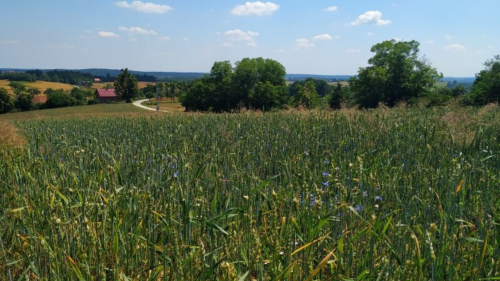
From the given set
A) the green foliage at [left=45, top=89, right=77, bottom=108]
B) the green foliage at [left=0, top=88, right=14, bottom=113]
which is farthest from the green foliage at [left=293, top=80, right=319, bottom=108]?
the green foliage at [left=0, top=88, right=14, bottom=113]

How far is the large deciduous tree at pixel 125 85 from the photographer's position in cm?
10156

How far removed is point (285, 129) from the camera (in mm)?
6801

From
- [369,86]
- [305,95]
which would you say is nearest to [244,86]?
[305,95]

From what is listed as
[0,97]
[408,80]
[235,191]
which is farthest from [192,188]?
[0,97]

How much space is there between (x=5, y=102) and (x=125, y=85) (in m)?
33.2

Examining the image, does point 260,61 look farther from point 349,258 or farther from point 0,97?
point 349,258

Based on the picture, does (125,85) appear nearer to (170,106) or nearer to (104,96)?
(104,96)

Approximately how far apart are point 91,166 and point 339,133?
13.4ft

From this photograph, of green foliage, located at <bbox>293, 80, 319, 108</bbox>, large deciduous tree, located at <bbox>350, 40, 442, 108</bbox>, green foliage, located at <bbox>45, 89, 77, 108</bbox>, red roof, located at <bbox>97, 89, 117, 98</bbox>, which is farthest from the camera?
red roof, located at <bbox>97, 89, 117, 98</bbox>

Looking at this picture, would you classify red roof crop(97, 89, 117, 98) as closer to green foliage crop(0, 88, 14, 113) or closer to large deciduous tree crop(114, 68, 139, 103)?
large deciduous tree crop(114, 68, 139, 103)

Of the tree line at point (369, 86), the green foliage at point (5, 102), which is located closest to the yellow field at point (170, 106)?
the tree line at point (369, 86)

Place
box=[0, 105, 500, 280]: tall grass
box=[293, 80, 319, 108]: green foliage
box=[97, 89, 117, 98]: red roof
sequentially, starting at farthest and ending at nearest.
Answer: box=[97, 89, 117, 98]: red roof, box=[293, 80, 319, 108]: green foliage, box=[0, 105, 500, 280]: tall grass

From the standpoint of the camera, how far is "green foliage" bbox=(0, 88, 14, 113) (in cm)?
7181

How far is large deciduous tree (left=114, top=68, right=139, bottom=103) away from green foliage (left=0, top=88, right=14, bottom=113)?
3074 cm
